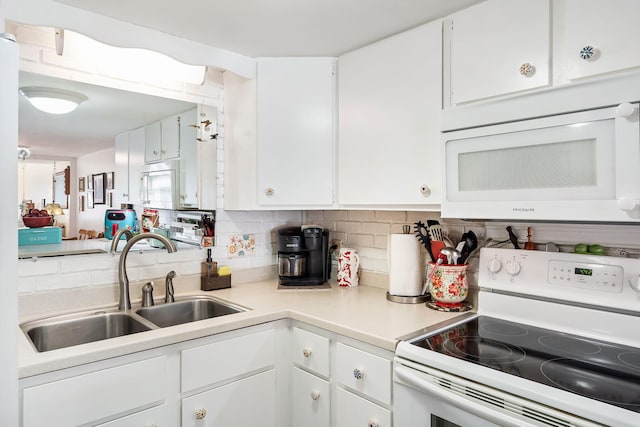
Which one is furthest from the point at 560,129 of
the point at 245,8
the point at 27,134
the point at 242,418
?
the point at 27,134

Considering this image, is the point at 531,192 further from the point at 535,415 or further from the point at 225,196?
the point at 225,196

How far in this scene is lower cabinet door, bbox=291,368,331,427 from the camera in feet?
5.35

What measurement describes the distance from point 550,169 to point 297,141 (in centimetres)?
→ 117

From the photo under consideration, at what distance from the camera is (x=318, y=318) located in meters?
1.64

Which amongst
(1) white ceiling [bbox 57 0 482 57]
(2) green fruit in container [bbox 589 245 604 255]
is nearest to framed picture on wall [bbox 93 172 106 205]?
(1) white ceiling [bbox 57 0 482 57]

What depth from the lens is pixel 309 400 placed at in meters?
1.69

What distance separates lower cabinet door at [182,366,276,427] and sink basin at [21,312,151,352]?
1.19 ft

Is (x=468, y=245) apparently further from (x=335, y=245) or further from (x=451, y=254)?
(x=335, y=245)

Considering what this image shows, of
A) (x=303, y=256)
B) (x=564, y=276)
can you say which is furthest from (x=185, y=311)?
(x=564, y=276)

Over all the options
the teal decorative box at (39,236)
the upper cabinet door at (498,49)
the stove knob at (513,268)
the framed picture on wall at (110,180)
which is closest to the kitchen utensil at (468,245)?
the stove knob at (513,268)

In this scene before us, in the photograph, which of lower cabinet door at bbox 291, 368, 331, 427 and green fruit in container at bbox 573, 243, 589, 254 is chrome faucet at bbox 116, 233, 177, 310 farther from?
green fruit in container at bbox 573, 243, 589, 254

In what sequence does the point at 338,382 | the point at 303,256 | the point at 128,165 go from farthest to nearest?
the point at 303,256
the point at 128,165
the point at 338,382

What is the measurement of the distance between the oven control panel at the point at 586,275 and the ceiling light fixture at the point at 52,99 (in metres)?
2.08

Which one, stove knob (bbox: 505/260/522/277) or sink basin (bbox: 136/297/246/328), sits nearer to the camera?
stove knob (bbox: 505/260/522/277)
